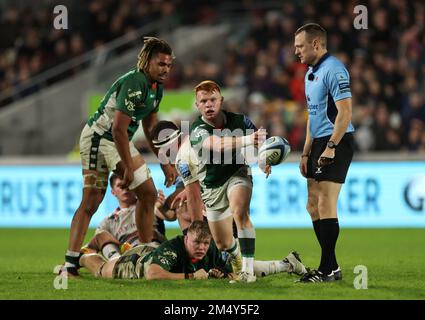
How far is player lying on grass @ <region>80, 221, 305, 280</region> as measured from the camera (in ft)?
29.4

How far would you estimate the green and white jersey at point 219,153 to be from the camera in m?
9.02

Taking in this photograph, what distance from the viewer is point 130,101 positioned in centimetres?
939

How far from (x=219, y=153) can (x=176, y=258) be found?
3.47ft

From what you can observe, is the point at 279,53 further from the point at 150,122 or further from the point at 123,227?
the point at 150,122

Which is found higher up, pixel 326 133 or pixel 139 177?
pixel 326 133

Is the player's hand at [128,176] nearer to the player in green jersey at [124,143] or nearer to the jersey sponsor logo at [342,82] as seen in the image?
the player in green jersey at [124,143]

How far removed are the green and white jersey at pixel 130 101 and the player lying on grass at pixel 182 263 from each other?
4.18 ft

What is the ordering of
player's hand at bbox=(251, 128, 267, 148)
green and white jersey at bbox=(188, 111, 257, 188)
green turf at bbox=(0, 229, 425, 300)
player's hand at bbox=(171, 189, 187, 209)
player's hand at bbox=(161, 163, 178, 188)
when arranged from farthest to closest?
player's hand at bbox=(171, 189, 187, 209) → player's hand at bbox=(161, 163, 178, 188) → green and white jersey at bbox=(188, 111, 257, 188) → player's hand at bbox=(251, 128, 267, 148) → green turf at bbox=(0, 229, 425, 300)

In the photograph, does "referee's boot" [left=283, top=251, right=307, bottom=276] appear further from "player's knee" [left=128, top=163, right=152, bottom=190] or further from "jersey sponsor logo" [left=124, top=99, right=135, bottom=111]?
"jersey sponsor logo" [left=124, top=99, right=135, bottom=111]

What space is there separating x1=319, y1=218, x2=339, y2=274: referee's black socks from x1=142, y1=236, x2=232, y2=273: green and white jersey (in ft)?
3.32

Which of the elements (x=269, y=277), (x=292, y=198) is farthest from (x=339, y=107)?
(x=292, y=198)

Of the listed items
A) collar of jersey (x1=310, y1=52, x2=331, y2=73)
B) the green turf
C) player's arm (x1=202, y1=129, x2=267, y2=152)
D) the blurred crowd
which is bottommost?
the green turf

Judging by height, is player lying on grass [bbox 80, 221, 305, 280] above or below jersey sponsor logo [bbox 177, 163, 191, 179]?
below

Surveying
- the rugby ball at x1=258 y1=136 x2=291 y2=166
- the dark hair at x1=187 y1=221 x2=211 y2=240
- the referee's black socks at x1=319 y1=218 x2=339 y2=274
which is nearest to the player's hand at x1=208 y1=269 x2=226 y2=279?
the dark hair at x1=187 y1=221 x2=211 y2=240
